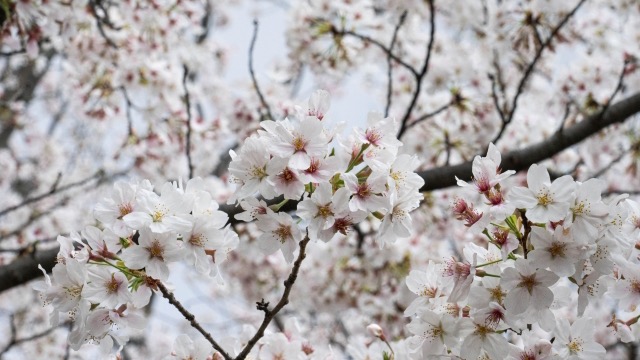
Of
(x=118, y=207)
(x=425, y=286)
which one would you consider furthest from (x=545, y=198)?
(x=118, y=207)

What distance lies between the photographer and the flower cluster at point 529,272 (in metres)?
1.47

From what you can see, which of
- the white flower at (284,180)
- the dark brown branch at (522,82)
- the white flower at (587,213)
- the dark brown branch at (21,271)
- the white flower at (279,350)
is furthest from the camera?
the dark brown branch at (522,82)

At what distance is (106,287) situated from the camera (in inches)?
61.1

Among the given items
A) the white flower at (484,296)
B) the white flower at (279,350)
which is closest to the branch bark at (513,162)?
the white flower at (279,350)

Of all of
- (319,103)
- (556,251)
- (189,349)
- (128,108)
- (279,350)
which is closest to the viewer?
(556,251)

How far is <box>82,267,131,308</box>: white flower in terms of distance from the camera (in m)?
1.53

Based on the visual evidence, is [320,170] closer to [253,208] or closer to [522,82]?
[253,208]

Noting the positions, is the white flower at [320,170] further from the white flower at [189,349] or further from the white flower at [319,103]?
the white flower at [189,349]

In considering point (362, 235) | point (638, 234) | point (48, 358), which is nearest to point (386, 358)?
point (638, 234)

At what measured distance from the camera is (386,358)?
1953 mm

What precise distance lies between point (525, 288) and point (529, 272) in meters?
0.05

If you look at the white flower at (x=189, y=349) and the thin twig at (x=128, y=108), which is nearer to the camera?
the white flower at (x=189, y=349)

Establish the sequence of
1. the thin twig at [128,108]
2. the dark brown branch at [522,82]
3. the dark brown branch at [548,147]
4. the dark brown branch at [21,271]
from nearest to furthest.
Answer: the dark brown branch at [21,271] < the dark brown branch at [548,147] < the dark brown branch at [522,82] < the thin twig at [128,108]

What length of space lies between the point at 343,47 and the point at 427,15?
113cm
